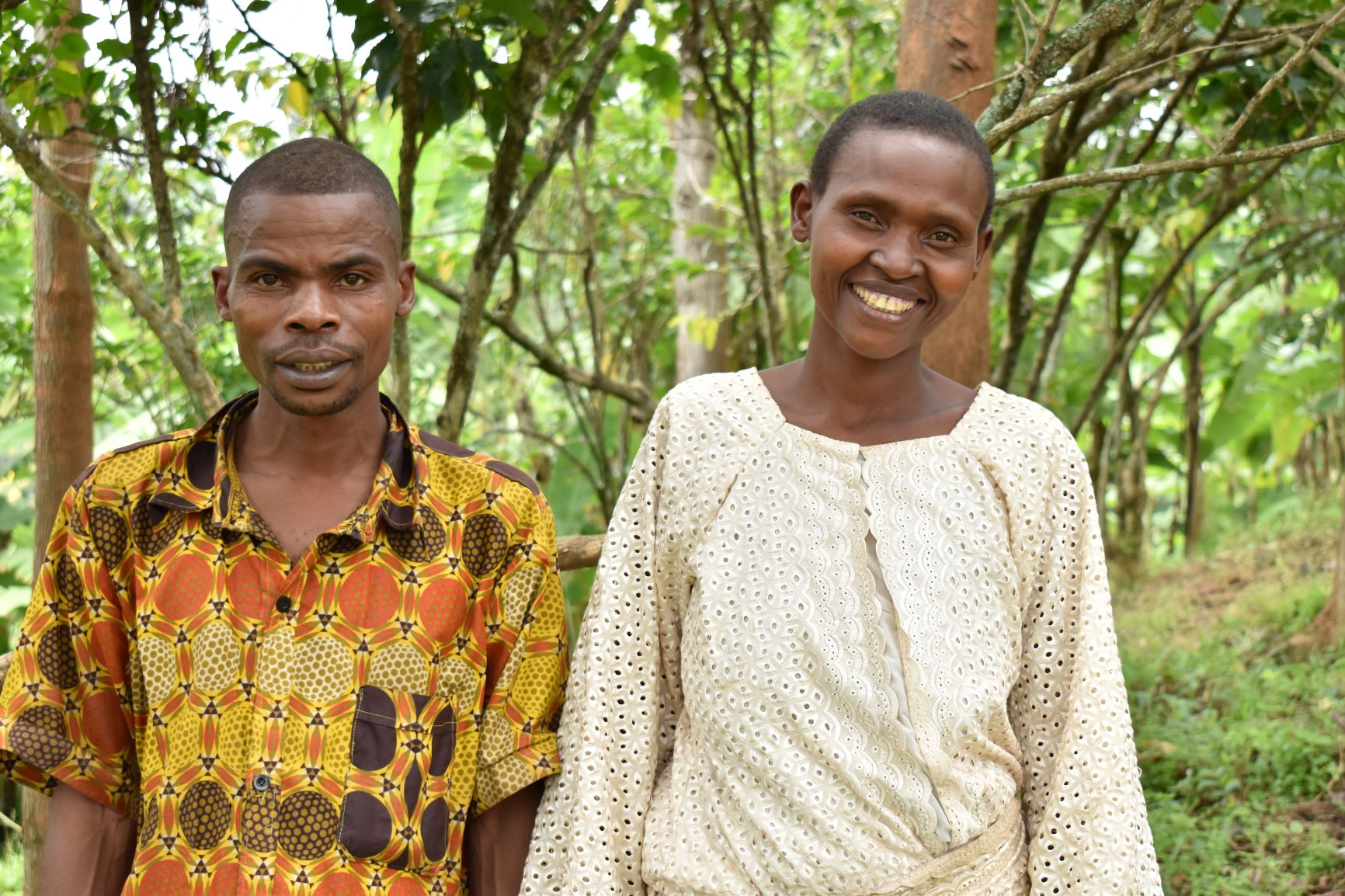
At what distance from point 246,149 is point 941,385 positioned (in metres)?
3.31

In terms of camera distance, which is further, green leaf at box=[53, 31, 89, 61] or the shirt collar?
green leaf at box=[53, 31, 89, 61]

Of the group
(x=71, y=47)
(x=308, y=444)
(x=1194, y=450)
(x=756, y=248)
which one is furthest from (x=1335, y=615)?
(x=71, y=47)

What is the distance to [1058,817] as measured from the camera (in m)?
1.90

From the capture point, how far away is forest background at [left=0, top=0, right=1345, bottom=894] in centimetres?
288

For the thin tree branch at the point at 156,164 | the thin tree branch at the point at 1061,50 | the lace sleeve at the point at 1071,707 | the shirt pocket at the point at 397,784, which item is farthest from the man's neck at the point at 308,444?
the thin tree branch at the point at 1061,50

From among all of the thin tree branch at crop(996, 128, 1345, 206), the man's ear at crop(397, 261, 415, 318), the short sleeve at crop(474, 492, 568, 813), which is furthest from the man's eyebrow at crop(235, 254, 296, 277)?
the thin tree branch at crop(996, 128, 1345, 206)

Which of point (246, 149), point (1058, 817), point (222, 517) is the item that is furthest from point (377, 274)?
point (246, 149)

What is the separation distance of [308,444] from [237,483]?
0.12 metres

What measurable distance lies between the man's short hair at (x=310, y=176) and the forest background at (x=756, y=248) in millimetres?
741

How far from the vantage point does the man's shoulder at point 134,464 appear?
191 cm

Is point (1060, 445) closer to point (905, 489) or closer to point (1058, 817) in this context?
point (905, 489)

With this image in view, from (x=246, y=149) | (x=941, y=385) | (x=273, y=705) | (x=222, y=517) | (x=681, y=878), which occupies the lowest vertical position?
(x=681, y=878)

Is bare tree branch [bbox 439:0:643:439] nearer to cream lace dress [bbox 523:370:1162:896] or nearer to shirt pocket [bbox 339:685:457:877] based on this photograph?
cream lace dress [bbox 523:370:1162:896]

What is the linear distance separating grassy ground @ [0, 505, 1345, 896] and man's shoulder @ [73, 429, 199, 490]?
2.88 metres
